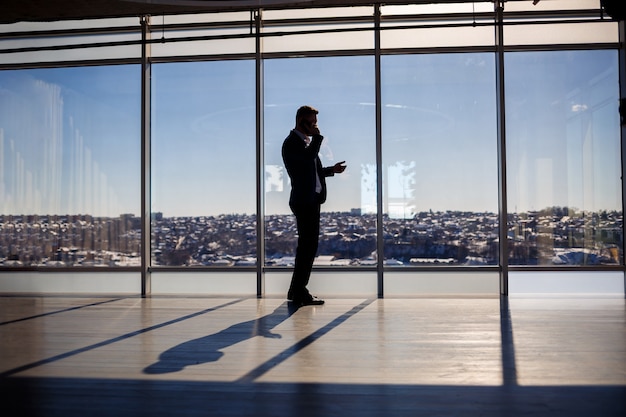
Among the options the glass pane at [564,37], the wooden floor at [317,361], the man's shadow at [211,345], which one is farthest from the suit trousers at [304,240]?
the glass pane at [564,37]

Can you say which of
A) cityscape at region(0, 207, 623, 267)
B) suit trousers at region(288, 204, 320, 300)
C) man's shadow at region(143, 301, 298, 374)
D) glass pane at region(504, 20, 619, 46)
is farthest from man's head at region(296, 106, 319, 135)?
glass pane at region(504, 20, 619, 46)

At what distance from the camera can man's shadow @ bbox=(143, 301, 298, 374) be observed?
3041mm

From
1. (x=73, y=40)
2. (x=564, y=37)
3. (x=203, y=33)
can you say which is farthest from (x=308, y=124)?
(x=73, y=40)

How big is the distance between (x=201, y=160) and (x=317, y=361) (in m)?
3.92

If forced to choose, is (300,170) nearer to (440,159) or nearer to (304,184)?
(304,184)

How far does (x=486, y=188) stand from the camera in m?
6.22

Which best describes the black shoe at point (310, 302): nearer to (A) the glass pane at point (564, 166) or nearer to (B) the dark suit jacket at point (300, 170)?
(B) the dark suit jacket at point (300, 170)

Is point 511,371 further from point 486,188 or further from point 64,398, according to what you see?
point 486,188

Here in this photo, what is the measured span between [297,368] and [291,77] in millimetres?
4192

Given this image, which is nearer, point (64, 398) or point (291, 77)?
point (64, 398)

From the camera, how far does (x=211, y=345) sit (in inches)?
139

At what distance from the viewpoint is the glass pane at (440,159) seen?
6234mm

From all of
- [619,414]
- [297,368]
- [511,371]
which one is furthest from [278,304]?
[619,414]

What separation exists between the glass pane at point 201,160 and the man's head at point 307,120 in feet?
4.66
